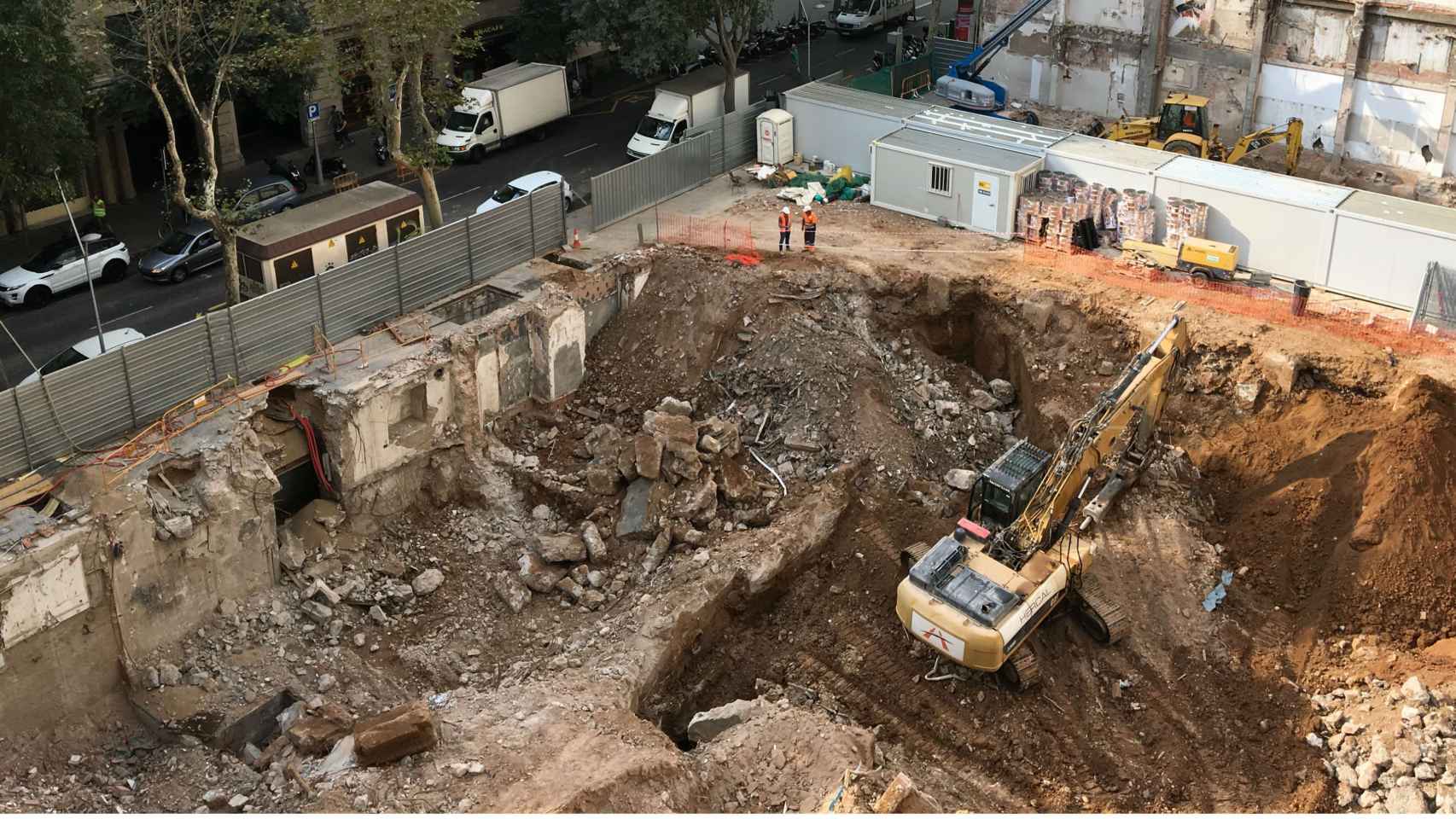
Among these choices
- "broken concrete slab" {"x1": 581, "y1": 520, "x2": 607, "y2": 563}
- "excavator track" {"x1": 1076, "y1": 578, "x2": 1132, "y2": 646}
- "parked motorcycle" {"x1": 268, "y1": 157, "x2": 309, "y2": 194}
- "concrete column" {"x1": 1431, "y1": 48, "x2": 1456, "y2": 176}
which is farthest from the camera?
"parked motorcycle" {"x1": 268, "y1": 157, "x2": 309, "y2": 194}

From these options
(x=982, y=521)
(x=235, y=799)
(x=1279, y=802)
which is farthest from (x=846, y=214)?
(x=235, y=799)

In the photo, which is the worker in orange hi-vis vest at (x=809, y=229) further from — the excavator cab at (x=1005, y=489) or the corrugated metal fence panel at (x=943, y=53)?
the corrugated metal fence panel at (x=943, y=53)

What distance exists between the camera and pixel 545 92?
46.8 metres

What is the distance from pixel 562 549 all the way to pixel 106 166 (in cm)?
2378

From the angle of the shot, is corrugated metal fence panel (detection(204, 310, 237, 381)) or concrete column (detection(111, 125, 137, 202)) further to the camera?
concrete column (detection(111, 125, 137, 202))

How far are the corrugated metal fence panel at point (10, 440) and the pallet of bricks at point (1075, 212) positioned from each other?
78.1ft

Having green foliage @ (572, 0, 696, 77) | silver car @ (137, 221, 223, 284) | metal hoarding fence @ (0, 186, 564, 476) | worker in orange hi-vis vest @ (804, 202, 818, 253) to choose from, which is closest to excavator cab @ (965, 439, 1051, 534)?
worker in orange hi-vis vest @ (804, 202, 818, 253)

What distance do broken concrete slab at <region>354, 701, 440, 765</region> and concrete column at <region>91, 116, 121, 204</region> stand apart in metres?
26.9

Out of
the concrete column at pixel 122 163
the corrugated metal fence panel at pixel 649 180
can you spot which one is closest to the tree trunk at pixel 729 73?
the corrugated metal fence panel at pixel 649 180

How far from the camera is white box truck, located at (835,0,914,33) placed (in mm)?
59656

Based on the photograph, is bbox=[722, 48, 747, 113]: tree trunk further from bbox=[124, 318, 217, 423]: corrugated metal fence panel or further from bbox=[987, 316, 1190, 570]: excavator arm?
bbox=[124, 318, 217, 423]: corrugated metal fence panel

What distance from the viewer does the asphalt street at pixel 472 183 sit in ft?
113

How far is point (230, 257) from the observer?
31.2 metres

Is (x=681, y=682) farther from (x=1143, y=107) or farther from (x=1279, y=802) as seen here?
(x=1143, y=107)
